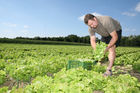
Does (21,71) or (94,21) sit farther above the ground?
(94,21)

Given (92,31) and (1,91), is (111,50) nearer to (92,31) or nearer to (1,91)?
(92,31)

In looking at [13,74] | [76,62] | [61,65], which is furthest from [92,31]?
[13,74]

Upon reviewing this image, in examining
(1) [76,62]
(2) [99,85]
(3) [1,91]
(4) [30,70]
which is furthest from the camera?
(1) [76,62]

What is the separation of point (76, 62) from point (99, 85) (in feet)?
7.00

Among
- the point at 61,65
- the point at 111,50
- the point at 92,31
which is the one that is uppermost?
the point at 92,31

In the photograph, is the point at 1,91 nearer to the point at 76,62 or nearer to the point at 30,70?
the point at 30,70

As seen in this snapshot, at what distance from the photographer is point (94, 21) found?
4316 mm

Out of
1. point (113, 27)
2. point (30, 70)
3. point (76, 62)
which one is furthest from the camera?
point (76, 62)

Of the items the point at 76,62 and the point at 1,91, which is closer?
the point at 1,91

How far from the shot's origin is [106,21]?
453 cm

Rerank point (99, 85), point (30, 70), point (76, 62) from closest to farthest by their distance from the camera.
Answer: point (99, 85)
point (30, 70)
point (76, 62)

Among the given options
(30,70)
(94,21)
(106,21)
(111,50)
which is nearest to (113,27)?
(106,21)

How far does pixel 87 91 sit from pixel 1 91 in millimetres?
1402

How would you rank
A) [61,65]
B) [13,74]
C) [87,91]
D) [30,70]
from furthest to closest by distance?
[61,65] < [30,70] < [13,74] < [87,91]
